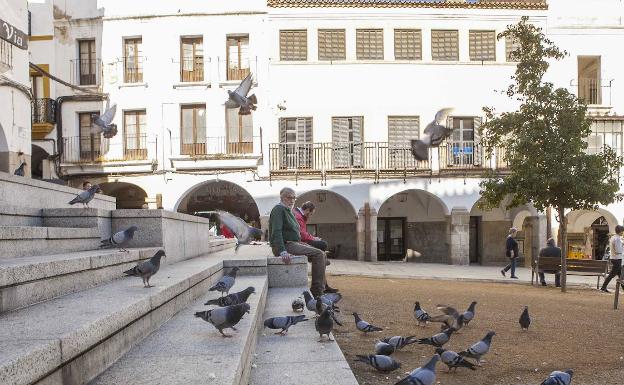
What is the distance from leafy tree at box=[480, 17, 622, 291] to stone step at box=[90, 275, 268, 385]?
11.9 metres

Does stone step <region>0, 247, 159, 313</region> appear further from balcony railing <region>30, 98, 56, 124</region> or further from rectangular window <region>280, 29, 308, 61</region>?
balcony railing <region>30, 98, 56, 124</region>

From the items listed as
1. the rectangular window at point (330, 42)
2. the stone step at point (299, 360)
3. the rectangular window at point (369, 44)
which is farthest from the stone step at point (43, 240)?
the rectangular window at point (369, 44)

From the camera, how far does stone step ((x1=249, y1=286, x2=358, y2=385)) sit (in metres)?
3.91

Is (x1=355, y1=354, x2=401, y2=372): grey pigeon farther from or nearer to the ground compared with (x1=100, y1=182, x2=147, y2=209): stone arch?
nearer to the ground

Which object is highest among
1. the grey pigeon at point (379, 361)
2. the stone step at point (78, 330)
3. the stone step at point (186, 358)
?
the stone step at point (78, 330)

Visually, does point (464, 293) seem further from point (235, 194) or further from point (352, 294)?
point (235, 194)

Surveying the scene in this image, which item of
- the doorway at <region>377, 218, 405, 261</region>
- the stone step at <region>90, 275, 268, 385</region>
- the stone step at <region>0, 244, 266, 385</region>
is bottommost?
the doorway at <region>377, 218, 405, 261</region>

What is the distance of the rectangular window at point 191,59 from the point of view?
24.7m

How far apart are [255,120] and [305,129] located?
209 cm

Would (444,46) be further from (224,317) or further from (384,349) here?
(224,317)

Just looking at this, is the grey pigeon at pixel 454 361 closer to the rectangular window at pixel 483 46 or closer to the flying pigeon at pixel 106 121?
the flying pigeon at pixel 106 121

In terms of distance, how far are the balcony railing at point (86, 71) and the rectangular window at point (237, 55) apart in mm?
5444

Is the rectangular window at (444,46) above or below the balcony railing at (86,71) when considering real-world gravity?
above

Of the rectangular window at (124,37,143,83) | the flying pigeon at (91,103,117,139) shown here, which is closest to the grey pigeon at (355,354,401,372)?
the flying pigeon at (91,103,117,139)
